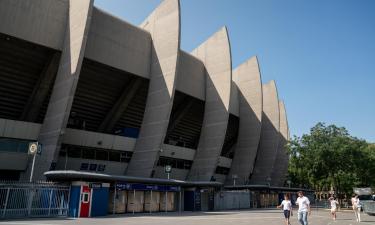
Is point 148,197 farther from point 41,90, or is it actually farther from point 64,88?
point 41,90

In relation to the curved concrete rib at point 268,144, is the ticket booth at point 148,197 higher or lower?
lower

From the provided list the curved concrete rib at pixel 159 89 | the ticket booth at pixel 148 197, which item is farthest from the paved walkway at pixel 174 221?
the curved concrete rib at pixel 159 89

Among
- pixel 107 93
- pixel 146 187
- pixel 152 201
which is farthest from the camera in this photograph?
pixel 107 93

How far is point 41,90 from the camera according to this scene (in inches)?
1214

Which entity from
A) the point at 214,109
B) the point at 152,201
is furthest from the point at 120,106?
the point at 152,201

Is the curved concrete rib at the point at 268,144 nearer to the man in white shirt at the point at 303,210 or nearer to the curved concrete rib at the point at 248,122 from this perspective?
the curved concrete rib at the point at 248,122

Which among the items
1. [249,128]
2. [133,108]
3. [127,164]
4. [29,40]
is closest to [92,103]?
[133,108]

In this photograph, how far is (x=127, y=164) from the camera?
3506 cm

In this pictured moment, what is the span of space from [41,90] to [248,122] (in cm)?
2968

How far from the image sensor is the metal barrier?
59.9 ft

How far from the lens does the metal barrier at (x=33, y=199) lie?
59.9 ft

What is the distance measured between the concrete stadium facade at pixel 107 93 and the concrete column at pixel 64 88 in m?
0.08

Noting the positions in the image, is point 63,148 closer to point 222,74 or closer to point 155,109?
→ point 155,109

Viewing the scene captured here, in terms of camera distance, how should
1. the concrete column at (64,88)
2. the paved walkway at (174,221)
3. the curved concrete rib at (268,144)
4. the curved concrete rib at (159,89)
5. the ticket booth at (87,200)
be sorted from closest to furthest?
the paved walkway at (174,221) < the ticket booth at (87,200) < the concrete column at (64,88) < the curved concrete rib at (159,89) < the curved concrete rib at (268,144)
